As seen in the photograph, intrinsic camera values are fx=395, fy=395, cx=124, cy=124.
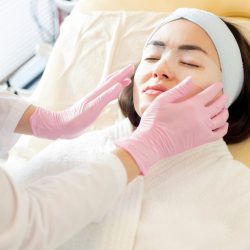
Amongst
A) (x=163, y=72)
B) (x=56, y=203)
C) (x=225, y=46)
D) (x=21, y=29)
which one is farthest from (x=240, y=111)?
(x=21, y=29)

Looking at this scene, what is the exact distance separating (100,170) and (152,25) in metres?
0.95

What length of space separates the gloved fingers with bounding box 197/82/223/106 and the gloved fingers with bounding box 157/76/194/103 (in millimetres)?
47

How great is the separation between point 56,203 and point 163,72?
1.65 ft

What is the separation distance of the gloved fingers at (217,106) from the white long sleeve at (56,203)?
0.34m

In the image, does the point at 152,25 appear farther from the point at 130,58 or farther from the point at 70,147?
the point at 70,147

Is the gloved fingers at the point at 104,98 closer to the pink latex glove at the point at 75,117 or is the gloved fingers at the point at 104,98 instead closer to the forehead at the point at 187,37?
the pink latex glove at the point at 75,117

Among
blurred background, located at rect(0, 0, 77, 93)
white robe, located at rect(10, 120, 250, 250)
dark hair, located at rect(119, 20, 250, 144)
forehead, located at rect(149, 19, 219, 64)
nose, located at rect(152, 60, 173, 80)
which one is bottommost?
blurred background, located at rect(0, 0, 77, 93)

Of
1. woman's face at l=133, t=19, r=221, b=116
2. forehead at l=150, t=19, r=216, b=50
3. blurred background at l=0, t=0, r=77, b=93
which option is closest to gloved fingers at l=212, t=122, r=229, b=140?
woman's face at l=133, t=19, r=221, b=116

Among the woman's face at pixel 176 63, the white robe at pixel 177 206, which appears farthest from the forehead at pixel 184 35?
the white robe at pixel 177 206

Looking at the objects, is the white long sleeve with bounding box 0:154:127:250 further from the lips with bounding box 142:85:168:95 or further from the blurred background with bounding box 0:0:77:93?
the blurred background with bounding box 0:0:77:93

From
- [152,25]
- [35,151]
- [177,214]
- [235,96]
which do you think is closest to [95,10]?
[152,25]

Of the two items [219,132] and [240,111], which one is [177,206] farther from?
[240,111]

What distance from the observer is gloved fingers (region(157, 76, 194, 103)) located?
39.1 inches

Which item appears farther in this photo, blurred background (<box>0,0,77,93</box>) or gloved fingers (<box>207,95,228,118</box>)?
blurred background (<box>0,0,77,93</box>)
